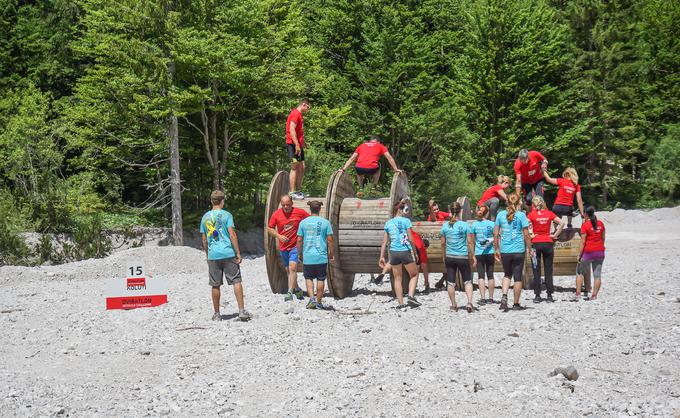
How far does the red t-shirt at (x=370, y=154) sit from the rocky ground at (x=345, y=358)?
2727 millimetres

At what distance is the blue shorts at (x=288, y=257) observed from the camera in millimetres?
13922

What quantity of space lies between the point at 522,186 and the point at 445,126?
2351 centimetres

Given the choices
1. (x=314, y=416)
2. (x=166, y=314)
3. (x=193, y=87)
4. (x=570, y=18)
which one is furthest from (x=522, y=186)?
(x=570, y=18)

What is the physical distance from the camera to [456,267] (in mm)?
13336

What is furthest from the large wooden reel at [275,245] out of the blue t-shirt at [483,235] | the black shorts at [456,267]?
the blue t-shirt at [483,235]

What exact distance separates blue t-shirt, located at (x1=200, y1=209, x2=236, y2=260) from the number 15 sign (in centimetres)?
262

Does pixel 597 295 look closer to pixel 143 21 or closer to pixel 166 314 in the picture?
pixel 166 314

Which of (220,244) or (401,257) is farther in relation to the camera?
(401,257)

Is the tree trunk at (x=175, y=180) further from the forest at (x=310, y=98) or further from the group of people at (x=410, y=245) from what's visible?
the group of people at (x=410, y=245)

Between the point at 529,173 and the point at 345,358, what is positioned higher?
the point at 529,173

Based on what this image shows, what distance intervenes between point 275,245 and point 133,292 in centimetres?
295

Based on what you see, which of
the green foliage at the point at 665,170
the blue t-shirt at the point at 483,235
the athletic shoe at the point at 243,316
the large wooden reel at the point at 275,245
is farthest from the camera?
the green foliage at the point at 665,170

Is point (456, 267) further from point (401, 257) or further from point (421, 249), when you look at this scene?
point (421, 249)

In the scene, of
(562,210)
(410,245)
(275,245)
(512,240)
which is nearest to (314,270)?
(410,245)
